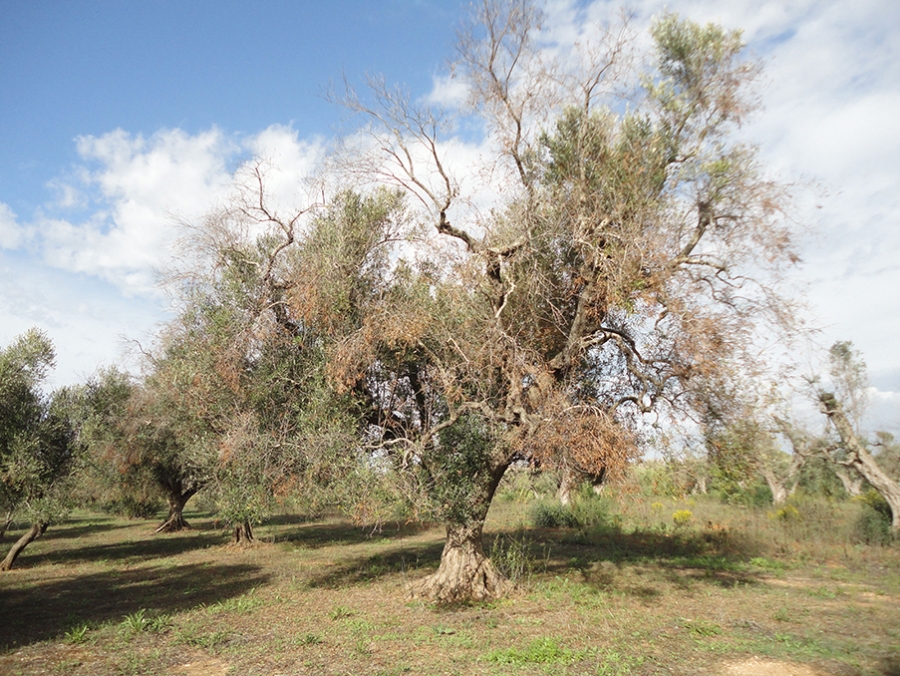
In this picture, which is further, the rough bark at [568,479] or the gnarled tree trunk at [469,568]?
the gnarled tree trunk at [469,568]

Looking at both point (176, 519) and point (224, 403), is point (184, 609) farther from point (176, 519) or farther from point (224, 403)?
point (176, 519)

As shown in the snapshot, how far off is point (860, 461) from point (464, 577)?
47.5ft

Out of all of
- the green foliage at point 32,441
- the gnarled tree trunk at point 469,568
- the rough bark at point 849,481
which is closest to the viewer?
the gnarled tree trunk at point 469,568

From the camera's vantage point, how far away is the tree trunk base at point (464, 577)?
10906 mm

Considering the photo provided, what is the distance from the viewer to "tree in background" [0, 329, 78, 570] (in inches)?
505

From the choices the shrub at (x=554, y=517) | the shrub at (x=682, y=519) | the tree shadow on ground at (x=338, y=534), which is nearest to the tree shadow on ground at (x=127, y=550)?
the tree shadow on ground at (x=338, y=534)

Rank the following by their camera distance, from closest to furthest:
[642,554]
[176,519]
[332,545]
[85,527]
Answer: [642,554]
[332,545]
[176,519]
[85,527]

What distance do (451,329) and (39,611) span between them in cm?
1008

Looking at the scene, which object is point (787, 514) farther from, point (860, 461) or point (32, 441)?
point (32, 441)

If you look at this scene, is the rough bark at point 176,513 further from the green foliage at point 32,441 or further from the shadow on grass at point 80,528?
the green foliage at point 32,441

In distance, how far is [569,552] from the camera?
55.5 feet

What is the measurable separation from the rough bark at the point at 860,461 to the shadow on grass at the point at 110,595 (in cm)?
1787

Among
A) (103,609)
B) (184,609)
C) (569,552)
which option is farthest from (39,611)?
(569,552)

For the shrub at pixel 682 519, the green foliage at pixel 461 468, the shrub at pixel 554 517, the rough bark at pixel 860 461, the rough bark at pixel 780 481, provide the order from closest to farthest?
the green foliage at pixel 461 468
the rough bark at pixel 860 461
the shrub at pixel 682 519
the shrub at pixel 554 517
the rough bark at pixel 780 481
